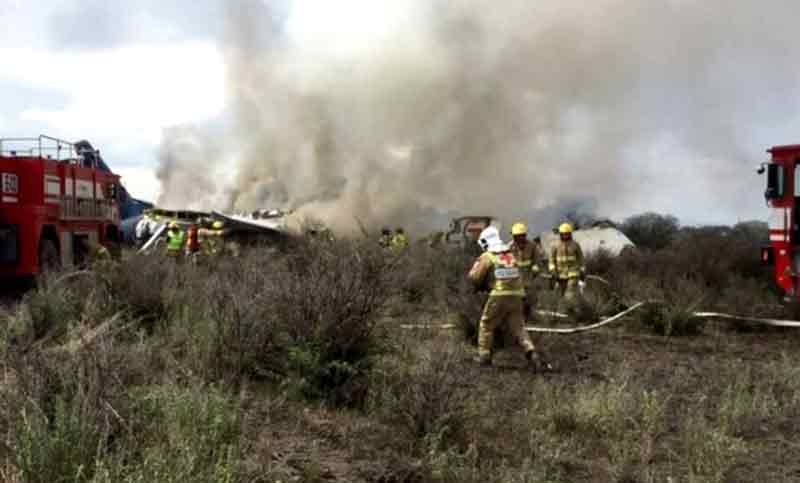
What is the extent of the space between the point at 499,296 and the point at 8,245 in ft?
31.1

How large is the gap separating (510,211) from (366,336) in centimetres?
2543

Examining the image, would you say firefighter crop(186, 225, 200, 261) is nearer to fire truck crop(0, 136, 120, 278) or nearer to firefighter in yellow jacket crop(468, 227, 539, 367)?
fire truck crop(0, 136, 120, 278)

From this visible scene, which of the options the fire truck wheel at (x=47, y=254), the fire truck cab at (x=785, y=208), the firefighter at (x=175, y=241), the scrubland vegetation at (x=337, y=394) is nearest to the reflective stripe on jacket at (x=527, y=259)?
the scrubland vegetation at (x=337, y=394)

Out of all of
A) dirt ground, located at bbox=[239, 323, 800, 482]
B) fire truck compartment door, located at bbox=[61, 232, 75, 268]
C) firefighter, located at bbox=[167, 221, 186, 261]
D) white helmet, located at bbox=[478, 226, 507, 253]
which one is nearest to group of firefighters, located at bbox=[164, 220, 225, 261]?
firefighter, located at bbox=[167, 221, 186, 261]

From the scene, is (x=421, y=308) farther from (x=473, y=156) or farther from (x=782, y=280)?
(x=473, y=156)

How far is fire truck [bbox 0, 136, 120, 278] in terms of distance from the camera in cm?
1475

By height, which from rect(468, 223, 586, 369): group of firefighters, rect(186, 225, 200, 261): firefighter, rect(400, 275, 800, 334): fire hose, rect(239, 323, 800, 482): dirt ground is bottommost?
rect(239, 323, 800, 482): dirt ground

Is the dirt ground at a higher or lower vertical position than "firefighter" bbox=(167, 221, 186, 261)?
lower

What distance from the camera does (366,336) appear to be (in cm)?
706

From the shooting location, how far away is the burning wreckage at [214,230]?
22.3 m

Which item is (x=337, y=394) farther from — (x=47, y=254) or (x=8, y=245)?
(x=47, y=254)

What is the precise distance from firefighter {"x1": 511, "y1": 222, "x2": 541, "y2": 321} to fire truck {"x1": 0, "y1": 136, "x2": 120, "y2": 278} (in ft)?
24.4

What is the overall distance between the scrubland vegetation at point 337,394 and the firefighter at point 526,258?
895mm

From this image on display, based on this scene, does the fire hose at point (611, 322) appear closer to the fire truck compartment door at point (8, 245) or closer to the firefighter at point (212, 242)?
the fire truck compartment door at point (8, 245)
